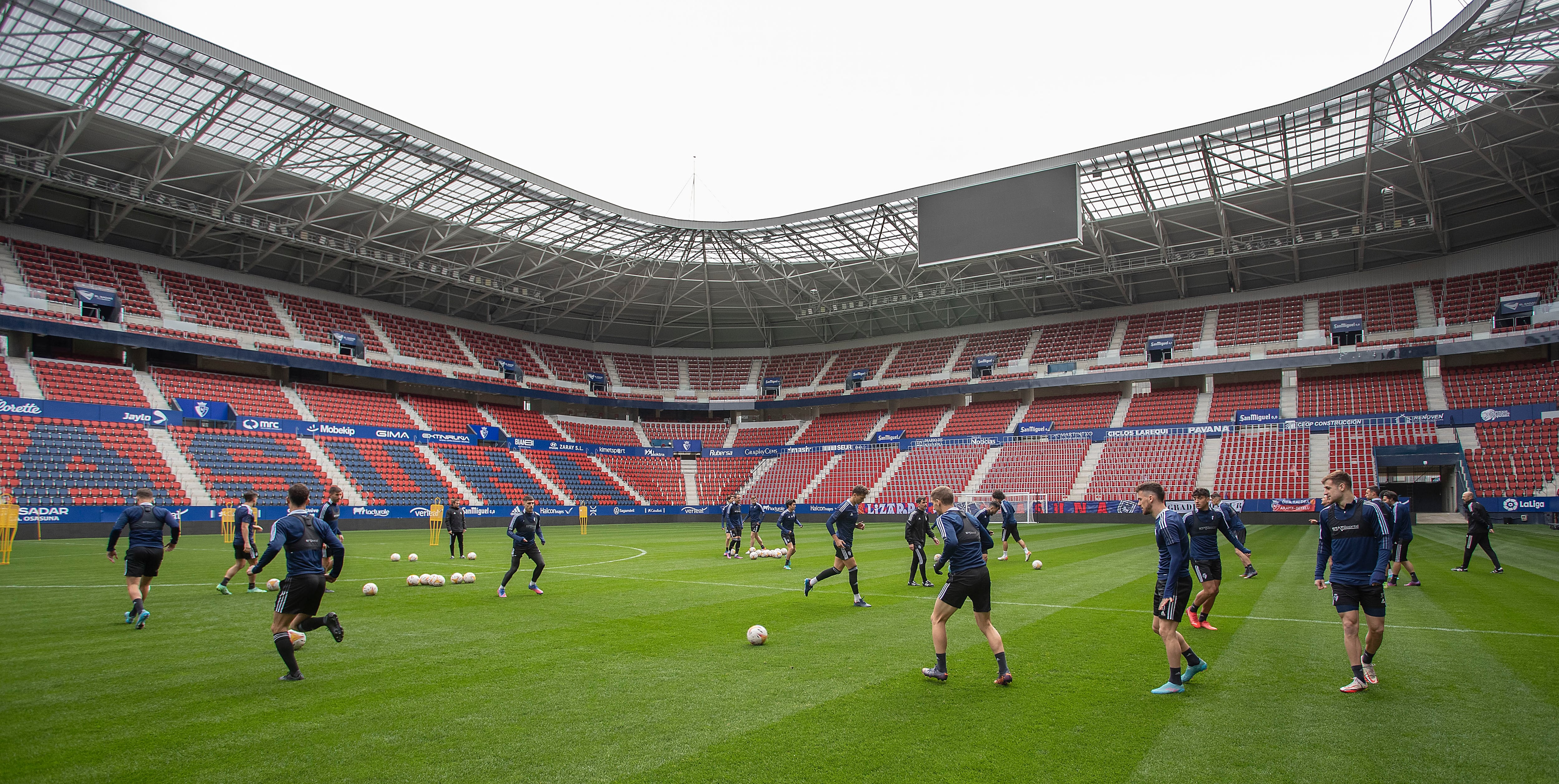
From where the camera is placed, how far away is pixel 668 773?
5.54m

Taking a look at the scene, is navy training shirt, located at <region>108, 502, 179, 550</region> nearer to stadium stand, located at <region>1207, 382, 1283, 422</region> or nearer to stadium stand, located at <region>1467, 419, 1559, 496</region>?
stadium stand, located at <region>1467, 419, 1559, 496</region>

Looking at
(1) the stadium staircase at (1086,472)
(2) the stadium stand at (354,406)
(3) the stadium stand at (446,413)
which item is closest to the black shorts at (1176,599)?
(1) the stadium staircase at (1086,472)

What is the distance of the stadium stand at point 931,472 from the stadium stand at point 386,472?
Answer: 2679cm

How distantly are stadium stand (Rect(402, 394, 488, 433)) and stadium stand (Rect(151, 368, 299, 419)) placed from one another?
814 centimetres

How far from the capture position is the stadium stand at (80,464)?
31328 mm

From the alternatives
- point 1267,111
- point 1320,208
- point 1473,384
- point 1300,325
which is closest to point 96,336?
point 1267,111

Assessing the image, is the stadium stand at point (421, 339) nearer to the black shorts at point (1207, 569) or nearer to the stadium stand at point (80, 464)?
the stadium stand at point (80, 464)

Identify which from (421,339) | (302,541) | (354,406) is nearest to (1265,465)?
(302,541)

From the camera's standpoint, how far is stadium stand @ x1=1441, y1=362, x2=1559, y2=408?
126 feet

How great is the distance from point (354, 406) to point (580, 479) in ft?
48.4

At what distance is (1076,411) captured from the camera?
5309 cm

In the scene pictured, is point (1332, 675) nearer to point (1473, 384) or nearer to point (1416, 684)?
point (1416, 684)

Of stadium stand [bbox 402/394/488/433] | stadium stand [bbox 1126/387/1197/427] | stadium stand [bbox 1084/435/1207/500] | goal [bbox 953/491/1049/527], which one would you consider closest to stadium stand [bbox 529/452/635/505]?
stadium stand [bbox 402/394/488/433]

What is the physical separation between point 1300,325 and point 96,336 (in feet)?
213
